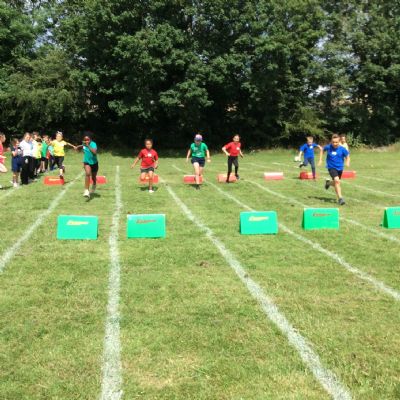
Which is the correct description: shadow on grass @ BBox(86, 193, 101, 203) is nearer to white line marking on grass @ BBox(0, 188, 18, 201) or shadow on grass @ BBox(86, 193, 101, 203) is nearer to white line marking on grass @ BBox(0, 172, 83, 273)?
white line marking on grass @ BBox(0, 172, 83, 273)

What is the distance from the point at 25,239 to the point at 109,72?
27.2 m

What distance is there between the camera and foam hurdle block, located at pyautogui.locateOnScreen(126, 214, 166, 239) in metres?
8.16

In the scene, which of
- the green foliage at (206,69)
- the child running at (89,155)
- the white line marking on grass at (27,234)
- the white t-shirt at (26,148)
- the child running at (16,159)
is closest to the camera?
the white line marking on grass at (27,234)

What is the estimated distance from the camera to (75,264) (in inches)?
260

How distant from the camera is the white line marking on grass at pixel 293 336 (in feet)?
11.5

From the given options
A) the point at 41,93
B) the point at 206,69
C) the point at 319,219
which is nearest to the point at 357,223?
the point at 319,219

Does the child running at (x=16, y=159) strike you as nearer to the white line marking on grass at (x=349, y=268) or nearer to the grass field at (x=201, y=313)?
the grass field at (x=201, y=313)

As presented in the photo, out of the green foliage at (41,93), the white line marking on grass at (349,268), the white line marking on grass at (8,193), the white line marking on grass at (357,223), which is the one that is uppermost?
the green foliage at (41,93)

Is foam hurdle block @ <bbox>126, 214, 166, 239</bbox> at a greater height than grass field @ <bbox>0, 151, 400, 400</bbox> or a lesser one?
greater

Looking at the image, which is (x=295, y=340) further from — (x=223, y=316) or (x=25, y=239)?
(x=25, y=239)

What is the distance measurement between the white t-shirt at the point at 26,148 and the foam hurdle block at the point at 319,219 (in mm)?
10630

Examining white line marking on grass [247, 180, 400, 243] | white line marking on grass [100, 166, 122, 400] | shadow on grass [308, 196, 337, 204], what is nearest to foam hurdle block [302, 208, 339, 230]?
white line marking on grass [247, 180, 400, 243]

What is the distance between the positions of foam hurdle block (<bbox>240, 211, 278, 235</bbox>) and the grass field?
212 millimetres

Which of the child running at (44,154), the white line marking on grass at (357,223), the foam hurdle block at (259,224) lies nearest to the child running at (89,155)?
the white line marking on grass at (357,223)
